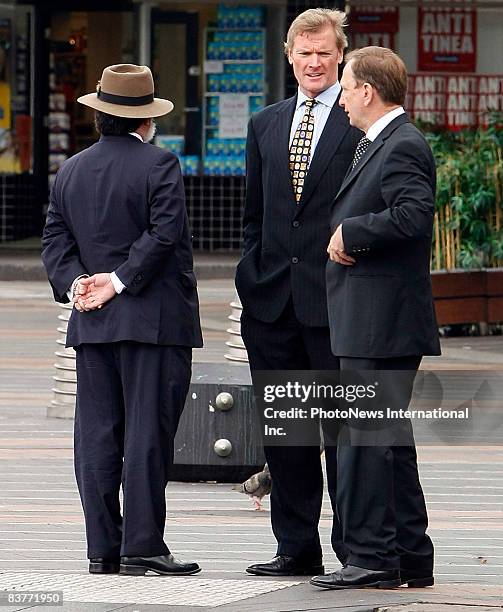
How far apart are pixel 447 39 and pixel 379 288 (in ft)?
49.2

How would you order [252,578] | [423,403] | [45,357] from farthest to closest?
[45,357] < [423,403] < [252,578]

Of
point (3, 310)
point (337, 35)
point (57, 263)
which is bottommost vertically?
point (3, 310)

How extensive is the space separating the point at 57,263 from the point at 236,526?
1677 millimetres

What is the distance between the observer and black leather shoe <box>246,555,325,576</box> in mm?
6074

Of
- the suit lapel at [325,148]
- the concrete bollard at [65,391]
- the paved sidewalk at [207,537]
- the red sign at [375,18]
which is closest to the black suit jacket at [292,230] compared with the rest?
the suit lapel at [325,148]

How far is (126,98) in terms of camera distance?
6.09 metres

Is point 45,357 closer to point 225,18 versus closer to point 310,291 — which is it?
point 310,291

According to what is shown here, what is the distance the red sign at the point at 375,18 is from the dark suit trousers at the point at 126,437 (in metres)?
14.4

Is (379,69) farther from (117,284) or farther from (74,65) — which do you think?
(74,65)

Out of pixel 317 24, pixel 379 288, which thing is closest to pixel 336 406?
pixel 379 288

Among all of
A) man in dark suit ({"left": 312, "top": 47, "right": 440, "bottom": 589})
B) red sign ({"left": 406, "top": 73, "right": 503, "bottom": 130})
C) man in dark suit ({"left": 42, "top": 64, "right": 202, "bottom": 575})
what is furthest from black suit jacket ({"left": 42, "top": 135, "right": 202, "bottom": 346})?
red sign ({"left": 406, "top": 73, "right": 503, "bottom": 130})

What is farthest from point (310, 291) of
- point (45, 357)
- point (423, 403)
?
point (45, 357)

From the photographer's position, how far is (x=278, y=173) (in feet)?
20.0

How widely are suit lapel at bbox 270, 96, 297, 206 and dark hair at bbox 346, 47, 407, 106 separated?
517 mm
